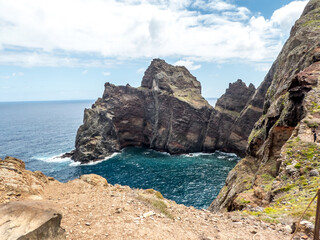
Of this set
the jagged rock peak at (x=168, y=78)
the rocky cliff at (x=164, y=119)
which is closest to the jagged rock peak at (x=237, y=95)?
the rocky cliff at (x=164, y=119)

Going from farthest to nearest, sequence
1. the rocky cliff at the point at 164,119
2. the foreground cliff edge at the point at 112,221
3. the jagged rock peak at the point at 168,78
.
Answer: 1. the jagged rock peak at the point at 168,78
2. the rocky cliff at the point at 164,119
3. the foreground cliff edge at the point at 112,221

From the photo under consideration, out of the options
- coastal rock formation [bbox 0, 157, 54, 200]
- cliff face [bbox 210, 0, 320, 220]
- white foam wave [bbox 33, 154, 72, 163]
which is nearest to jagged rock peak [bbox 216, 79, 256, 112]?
cliff face [bbox 210, 0, 320, 220]

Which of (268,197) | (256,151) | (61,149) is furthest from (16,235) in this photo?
(61,149)

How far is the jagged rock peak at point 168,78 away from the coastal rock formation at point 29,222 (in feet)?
336

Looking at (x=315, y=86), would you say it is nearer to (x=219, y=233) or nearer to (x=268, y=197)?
(x=268, y=197)

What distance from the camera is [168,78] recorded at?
11500 centimetres

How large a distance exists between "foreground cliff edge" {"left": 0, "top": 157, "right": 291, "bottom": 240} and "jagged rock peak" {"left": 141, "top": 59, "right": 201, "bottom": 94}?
9674cm

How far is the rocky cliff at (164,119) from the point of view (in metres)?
101

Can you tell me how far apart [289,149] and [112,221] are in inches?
739

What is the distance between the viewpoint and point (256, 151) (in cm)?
3738

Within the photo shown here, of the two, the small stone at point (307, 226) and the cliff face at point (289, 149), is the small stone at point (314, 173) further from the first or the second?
the small stone at point (307, 226)

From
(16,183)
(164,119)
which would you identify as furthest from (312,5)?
(164,119)

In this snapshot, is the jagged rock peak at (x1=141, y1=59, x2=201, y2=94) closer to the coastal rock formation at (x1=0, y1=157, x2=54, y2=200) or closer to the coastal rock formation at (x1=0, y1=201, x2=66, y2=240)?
the coastal rock formation at (x1=0, y1=157, x2=54, y2=200)

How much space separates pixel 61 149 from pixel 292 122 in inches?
4412
